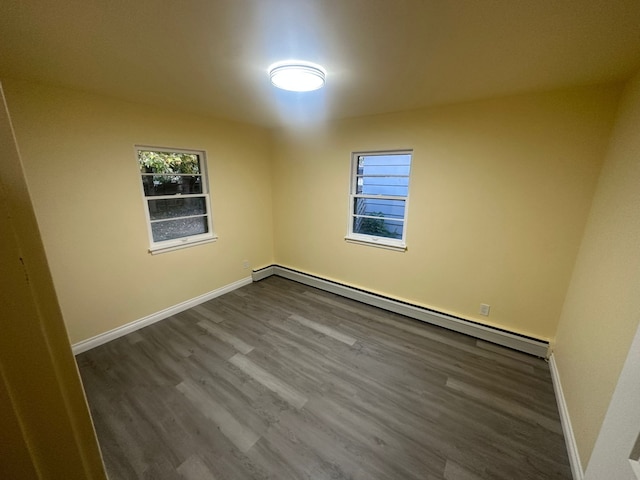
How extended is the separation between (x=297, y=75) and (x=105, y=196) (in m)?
2.10

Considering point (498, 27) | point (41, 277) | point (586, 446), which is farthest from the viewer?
point (586, 446)

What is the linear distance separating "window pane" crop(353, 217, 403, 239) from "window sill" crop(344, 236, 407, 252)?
101 mm

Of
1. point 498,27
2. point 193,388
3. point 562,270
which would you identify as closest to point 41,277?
point 498,27

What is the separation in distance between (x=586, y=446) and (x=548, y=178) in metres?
1.87

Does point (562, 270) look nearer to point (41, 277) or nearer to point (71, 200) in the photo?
point (41, 277)

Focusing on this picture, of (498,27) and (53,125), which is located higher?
(498,27)

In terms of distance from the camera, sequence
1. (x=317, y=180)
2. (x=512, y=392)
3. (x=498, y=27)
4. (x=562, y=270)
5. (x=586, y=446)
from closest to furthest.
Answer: (x=498, y=27), (x=586, y=446), (x=512, y=392), (x=562, y=270), (x=317, y=180)

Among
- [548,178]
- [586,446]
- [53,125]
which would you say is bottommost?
[586,446]

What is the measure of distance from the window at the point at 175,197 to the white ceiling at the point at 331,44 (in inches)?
29.7

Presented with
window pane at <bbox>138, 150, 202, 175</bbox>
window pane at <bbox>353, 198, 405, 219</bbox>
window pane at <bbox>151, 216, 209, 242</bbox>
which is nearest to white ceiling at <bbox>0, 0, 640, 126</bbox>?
window pane at <bbox>138, 150, 202, 175</bbox>

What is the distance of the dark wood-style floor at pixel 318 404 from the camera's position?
5.08 feet

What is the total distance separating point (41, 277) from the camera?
1.20ft

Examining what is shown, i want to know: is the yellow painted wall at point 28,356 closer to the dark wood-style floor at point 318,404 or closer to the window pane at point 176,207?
the dark wood-style floor at point 318,404

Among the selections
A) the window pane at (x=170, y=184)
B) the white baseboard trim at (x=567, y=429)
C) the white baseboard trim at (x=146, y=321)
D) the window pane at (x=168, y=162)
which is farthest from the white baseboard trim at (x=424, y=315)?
the window pane at (x=168, y=162)
